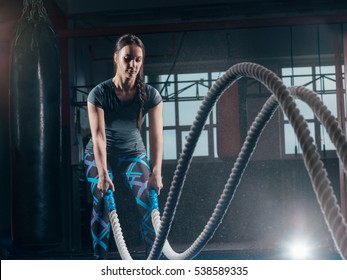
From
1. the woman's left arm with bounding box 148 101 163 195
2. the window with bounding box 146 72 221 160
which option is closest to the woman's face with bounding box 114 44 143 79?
the woman's left arm with bounding box 148 101 163 195

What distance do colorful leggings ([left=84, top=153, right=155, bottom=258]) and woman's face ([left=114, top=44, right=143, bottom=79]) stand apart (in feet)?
1.08

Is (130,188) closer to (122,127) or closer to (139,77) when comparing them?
(122,127)

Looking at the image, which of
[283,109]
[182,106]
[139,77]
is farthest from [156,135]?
[182,106]

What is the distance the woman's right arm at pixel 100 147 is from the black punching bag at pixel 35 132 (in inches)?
7.9

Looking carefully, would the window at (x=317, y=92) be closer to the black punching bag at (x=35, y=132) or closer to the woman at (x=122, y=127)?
the woman at (x=122, y=127)

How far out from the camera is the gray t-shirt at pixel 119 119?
196 centimetres

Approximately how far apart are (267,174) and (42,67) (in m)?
1.79

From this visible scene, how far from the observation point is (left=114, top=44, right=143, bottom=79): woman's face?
1.96 m

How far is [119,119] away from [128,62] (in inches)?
8.9

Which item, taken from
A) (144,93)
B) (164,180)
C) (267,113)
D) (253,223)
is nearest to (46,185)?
(144,93)

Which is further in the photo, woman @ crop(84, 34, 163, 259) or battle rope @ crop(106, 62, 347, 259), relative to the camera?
woman @ crop(84, 34, 163, 259)

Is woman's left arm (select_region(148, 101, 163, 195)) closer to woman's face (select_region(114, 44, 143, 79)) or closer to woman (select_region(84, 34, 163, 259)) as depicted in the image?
woman (select_region(84, 34, 163, 259))

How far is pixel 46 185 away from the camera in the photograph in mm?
1725
